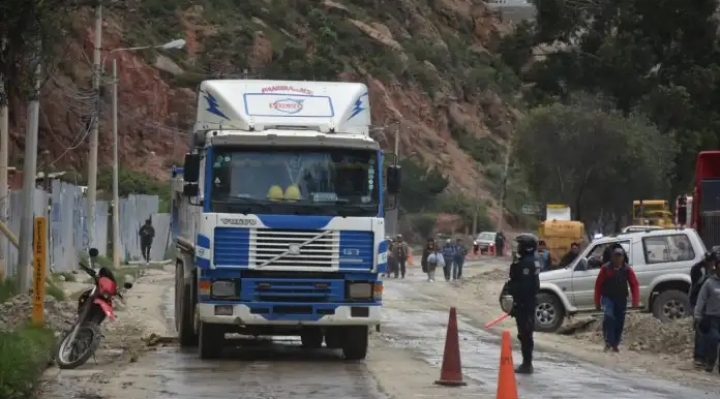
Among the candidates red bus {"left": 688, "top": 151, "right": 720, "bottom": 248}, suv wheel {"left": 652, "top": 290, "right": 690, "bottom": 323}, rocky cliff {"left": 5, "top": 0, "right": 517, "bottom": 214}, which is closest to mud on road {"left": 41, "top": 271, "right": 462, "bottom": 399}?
suv wheel {"left": 652, "top": 290, "right": 690, "bottom": 323}

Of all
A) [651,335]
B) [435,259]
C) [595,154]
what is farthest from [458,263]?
[651,335]

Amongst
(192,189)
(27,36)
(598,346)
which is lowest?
(598,346)

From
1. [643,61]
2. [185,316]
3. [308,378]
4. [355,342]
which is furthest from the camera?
[643,61]

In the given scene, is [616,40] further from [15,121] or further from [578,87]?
[15,121]

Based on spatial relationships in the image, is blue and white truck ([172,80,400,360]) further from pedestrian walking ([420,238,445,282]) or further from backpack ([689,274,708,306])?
pedestrian walking ([420,238,445,282])

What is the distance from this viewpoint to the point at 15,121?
5775cm

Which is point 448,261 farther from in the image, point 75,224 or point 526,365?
point 526,365

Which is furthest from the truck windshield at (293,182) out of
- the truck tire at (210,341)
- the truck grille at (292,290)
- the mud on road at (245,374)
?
the mud on road at (245,374)

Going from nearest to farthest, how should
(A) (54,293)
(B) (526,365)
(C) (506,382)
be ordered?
(C) (506,382)
(B) (526,365)
(A) (54,293)

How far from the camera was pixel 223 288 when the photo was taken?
1706 centimetres

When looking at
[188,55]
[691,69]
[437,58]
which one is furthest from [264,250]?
[437,58]

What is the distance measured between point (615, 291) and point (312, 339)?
4.94 metres

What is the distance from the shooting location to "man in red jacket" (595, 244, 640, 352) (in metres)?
21.5

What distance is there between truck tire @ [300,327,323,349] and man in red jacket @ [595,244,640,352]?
4.58 meters
